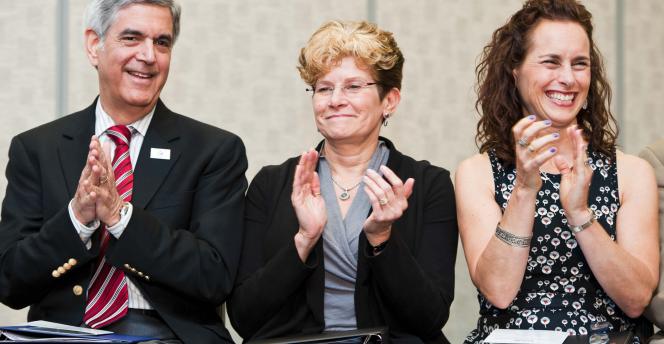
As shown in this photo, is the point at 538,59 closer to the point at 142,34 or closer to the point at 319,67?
the point at 319,67

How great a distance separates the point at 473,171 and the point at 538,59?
1.37 ft

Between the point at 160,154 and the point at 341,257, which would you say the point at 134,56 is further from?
the point at 341,257

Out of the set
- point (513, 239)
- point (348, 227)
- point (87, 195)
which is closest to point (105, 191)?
point (87, 195)

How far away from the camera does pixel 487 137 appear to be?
3414mm

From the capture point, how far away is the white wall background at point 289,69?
4227 mm

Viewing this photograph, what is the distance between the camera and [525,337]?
266 cm

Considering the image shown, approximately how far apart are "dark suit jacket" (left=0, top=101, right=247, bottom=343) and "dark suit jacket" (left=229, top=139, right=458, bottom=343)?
8 cm

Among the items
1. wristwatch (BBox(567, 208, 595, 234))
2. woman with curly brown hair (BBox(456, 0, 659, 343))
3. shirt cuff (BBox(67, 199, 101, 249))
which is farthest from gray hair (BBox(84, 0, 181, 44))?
→ wristwatch (BBox(567, 208, 595, 234))

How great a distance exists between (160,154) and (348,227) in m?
0.63

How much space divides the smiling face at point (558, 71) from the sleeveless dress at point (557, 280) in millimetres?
233

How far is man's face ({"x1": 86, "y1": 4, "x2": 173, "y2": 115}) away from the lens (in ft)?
10.4

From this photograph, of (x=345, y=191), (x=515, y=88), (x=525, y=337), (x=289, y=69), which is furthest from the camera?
(x=289, y=69)

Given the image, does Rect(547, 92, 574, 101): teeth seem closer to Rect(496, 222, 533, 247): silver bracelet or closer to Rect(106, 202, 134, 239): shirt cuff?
Rect(496, 222, 533, 247): silver bracelet

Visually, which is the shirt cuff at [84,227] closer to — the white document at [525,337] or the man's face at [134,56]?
the man's face at [134,56]
